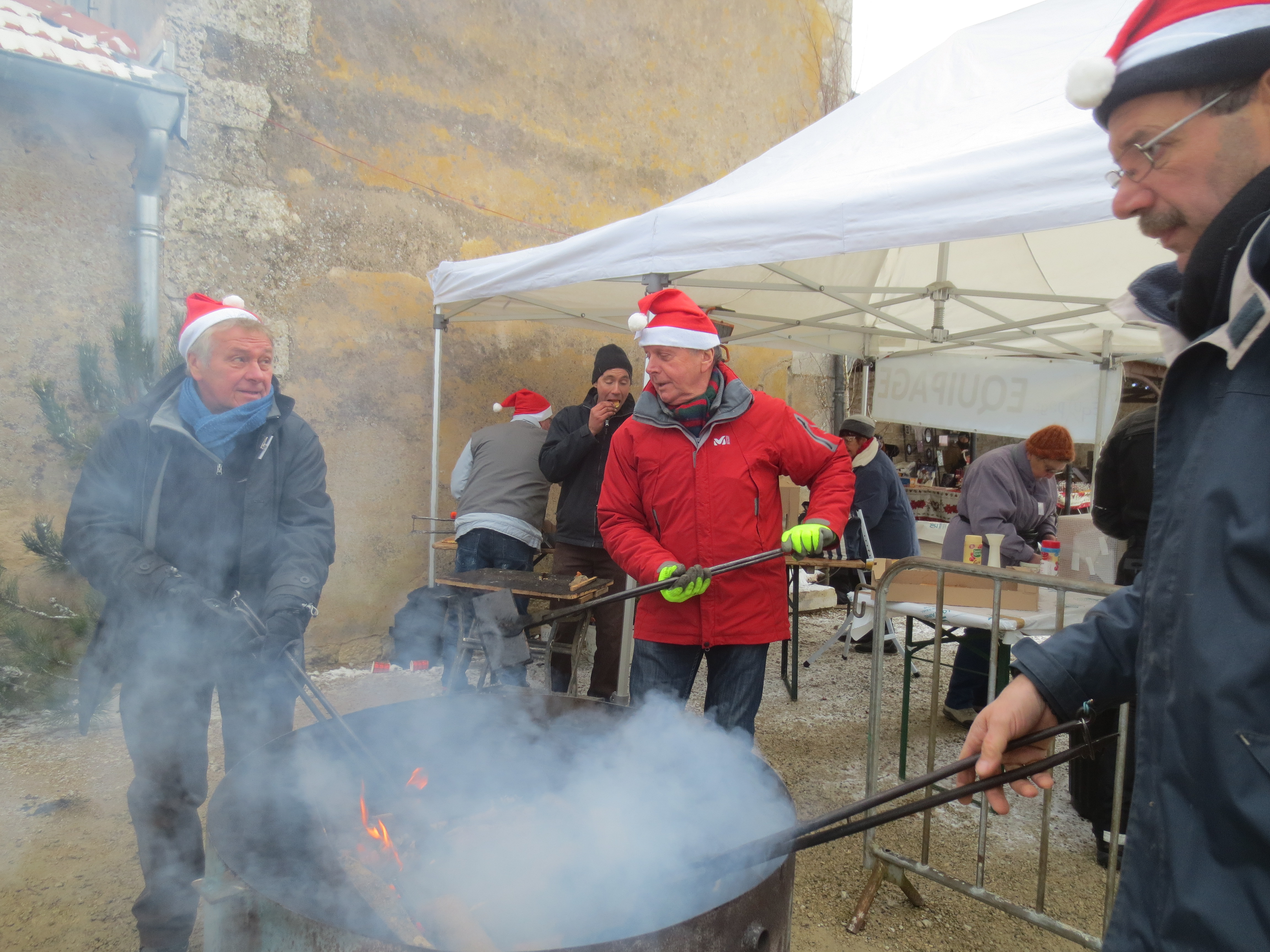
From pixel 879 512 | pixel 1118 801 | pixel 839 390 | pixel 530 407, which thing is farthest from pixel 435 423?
pixel 839 390

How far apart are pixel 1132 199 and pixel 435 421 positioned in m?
5.04

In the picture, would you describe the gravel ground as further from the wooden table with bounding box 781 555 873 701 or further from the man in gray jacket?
the man in gray jacket

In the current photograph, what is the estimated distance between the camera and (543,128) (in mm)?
6469

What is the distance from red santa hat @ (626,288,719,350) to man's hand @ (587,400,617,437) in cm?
127

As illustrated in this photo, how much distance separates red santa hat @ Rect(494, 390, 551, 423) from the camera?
5125mm

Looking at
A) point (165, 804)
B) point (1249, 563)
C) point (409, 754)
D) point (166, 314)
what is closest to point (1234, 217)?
point (1249, 563)

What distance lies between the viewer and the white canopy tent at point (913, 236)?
2537mm

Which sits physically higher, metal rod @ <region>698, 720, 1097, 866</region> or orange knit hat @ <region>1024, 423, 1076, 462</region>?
orange knit hat @ <region>1024, 423, 1076, 462</region>

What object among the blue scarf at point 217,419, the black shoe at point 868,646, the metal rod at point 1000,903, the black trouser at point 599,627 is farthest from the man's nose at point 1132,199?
the black shoe at point 868,646

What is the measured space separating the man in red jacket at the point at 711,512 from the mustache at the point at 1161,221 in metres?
1.73

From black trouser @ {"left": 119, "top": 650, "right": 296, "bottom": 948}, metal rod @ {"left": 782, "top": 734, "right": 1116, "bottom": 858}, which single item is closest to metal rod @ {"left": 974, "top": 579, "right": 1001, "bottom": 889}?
metal rod @ {"left": 782, "top": 734, "right": 1116, "bottom": 858}

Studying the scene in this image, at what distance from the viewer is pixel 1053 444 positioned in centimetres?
449

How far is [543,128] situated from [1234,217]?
20.9 ft

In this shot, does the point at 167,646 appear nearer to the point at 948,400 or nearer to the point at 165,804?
the point at 165,804
